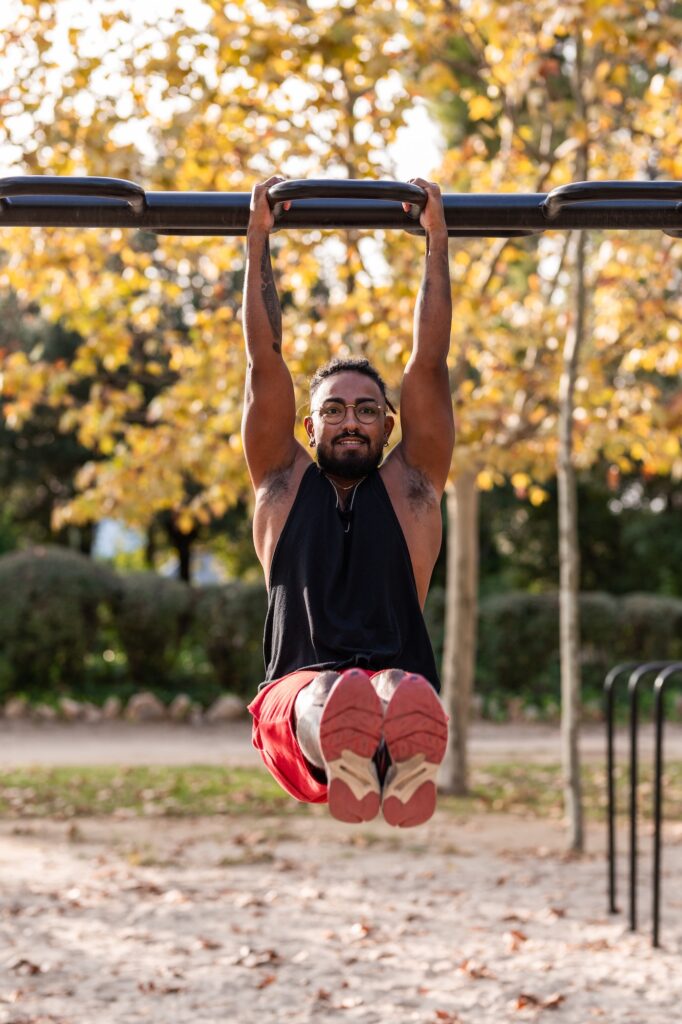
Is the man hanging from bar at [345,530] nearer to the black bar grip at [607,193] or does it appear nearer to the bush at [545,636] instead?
the black bar grip at [607,193]

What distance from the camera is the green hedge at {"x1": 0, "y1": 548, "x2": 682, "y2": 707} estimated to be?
16.0 metres

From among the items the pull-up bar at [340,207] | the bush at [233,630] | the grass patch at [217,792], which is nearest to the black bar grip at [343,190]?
the pull-up bar at [340,207]

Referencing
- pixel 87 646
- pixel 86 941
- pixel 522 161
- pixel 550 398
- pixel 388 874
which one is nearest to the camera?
pixel 86 941

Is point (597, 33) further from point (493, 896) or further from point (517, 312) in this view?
point (493, 896)

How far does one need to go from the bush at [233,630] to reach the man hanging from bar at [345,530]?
12405 mm

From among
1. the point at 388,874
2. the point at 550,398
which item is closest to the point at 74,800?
the point at 388,874

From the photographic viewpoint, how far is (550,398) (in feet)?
32.9

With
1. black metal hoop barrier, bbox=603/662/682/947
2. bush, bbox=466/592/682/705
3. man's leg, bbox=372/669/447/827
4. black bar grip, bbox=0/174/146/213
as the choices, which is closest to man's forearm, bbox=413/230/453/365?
black bar grip, bbox=0/174/146/213

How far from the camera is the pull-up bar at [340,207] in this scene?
362cm

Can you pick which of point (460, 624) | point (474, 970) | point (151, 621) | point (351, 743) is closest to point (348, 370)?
point (351, 743)

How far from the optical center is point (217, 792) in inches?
425

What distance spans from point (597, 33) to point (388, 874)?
4.96m

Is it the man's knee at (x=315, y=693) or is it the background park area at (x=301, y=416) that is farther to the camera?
the background park area at (x=301, y=416)

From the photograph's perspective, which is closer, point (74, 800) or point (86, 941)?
point (86, 941)
